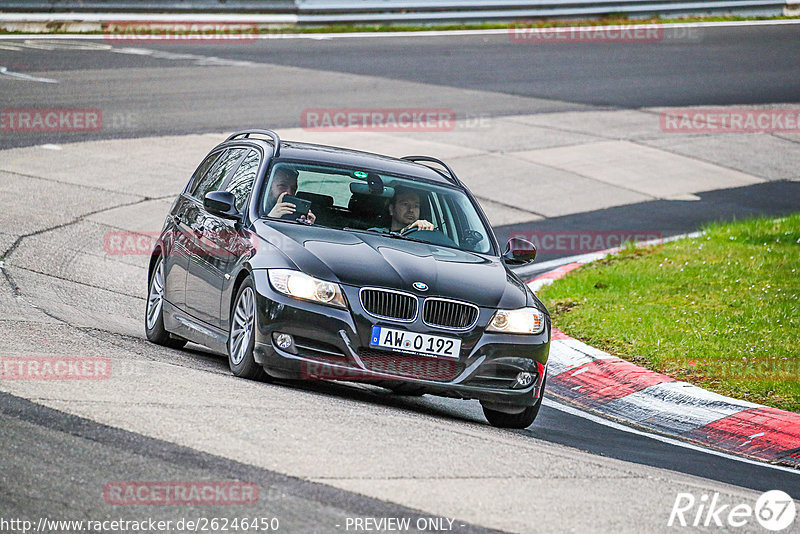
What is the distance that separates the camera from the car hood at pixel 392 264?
8.02 metres

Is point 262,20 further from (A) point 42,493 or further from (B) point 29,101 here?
(A) point 42,493

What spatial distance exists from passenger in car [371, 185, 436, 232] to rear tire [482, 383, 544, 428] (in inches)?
58.2

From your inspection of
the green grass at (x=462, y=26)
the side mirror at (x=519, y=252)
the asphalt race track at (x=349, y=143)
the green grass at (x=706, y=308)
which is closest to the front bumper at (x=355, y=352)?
the asphalt race track at (x=349, y=143)

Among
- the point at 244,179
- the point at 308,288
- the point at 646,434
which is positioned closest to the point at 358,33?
the point at 244,179

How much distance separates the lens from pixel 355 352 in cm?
786

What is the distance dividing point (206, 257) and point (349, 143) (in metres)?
12.1

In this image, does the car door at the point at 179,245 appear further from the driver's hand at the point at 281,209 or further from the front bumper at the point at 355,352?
the front bumper at the point at 355,352

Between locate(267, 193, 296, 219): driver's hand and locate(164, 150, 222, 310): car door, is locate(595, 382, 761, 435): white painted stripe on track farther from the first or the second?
locate(164, 150, 222, 310): car door

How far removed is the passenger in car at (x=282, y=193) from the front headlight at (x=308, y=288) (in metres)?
1.00

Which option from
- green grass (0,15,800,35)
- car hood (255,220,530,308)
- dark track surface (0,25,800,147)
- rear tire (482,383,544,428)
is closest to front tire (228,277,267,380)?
car hood (255,220,530,308)

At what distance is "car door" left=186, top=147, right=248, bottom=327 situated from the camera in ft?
29.5

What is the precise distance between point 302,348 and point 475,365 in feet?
3.62

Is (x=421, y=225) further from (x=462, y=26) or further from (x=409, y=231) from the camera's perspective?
(x=462, y=26)

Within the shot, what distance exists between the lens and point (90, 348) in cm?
841
